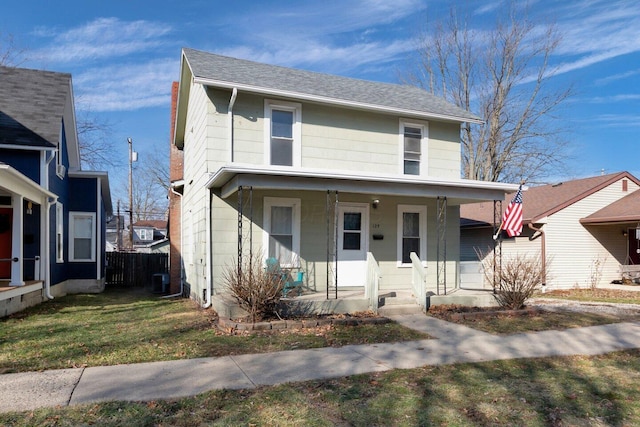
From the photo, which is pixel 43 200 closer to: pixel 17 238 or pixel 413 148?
pixel 17 238

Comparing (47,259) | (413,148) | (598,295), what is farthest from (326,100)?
(598,295)

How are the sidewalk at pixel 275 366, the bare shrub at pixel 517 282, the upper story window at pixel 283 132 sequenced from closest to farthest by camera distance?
the sidewalk at pixel 275 366, the bare shrub at pixel 517 282, the upper story window at pixel 283 132

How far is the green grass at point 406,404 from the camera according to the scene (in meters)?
4.08

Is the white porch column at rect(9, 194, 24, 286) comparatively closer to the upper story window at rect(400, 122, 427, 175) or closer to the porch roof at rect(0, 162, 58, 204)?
the porch roof at rect(0, 162, 58, 204)

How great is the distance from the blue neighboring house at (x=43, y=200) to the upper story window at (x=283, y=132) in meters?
5.02

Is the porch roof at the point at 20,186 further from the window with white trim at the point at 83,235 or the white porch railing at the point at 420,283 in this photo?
the white porch railing at the point at 420,283

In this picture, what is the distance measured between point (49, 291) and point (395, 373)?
10281 mm

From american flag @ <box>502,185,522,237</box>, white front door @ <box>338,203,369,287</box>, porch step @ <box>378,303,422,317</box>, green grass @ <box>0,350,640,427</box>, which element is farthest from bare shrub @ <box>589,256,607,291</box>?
green grass @ <box>0,350,640,427</box>

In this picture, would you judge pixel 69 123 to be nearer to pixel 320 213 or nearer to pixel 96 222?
pixel 96 222

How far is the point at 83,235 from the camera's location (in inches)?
599

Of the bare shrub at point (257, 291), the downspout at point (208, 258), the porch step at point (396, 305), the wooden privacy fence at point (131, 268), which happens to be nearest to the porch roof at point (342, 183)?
the downspout at point (208, 258)

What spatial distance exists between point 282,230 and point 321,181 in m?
1.96

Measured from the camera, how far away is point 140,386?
4.95 metres

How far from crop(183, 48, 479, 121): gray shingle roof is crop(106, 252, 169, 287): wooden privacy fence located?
32.3 ft
